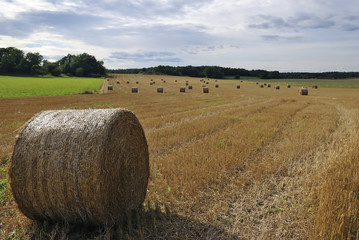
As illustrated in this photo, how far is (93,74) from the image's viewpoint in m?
105

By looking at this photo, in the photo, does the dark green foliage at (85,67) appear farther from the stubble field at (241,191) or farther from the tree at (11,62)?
the stubble field at (241,191)

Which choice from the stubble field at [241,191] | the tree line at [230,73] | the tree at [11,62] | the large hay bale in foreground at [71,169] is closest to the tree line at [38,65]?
the tree at [11,62]

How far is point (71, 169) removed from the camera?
425cm

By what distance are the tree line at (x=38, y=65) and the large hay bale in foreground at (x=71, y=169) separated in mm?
104042

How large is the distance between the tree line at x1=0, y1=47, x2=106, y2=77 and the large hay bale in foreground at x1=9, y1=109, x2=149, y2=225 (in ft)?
341

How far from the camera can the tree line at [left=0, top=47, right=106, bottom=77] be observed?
312 ft

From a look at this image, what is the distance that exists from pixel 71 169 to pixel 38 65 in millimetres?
111469

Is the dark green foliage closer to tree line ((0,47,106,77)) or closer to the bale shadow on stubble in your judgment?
tree line ((0,47,106,77))

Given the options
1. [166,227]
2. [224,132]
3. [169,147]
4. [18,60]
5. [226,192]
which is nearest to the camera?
[166,227]

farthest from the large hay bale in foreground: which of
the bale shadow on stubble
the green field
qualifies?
the green field

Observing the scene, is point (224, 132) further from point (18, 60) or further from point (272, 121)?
point (18, 60)

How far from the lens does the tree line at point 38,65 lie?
3745 inches

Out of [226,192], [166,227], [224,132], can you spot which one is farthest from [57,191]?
[224,132]

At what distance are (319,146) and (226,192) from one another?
5.03m
